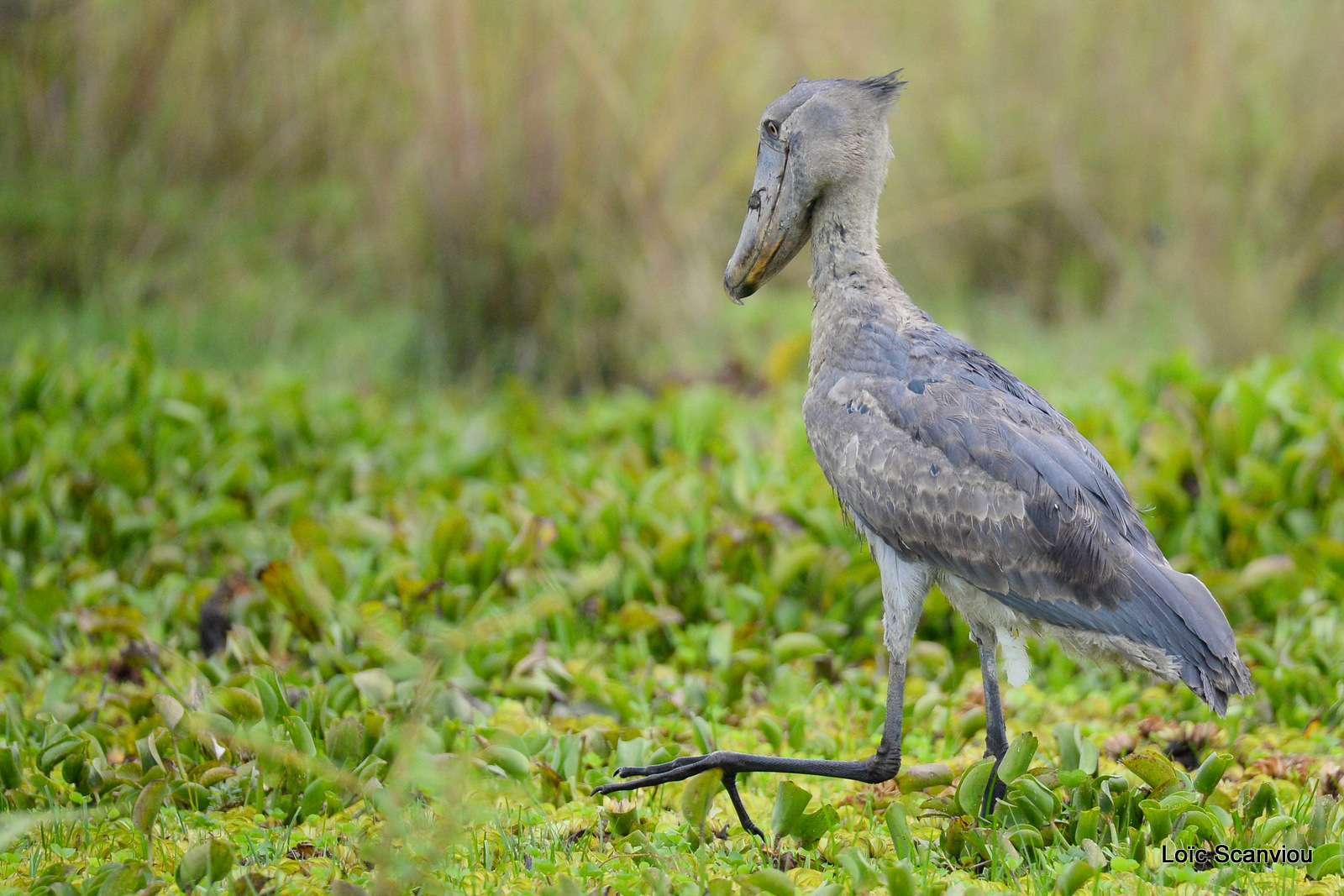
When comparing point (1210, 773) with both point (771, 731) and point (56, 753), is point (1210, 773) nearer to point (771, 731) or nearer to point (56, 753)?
point (771, 731)

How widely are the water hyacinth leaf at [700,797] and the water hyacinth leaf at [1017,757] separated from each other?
22.5 inches

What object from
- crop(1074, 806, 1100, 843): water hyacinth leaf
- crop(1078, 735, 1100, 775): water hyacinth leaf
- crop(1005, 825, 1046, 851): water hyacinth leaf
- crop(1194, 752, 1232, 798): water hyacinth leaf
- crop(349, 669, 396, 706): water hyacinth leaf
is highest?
crop(1194, 752, 1232, 798): water hyacinth leaf

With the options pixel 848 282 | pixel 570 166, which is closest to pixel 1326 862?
pixel 848 282

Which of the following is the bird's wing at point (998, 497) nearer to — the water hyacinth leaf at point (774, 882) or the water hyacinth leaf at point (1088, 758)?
the water hyacinth leaf at point (1088, 758)

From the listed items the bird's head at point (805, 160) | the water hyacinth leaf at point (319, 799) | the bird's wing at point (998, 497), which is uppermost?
the bird's head at point (805, 160)

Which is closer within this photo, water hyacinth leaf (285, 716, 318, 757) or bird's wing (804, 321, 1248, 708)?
bird's wing (804, 321, 1248, 708)

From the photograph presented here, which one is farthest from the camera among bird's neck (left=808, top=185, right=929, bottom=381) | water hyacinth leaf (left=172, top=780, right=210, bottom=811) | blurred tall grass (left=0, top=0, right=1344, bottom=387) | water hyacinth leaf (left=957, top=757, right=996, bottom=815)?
blurred tall grass (left=0, top=0, right=1344, bottom=387)

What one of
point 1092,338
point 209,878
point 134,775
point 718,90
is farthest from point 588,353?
point 209,878

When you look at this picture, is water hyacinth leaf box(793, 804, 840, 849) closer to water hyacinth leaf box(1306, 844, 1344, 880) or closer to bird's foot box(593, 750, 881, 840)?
bird's foot box(593, 750, 881, 840)

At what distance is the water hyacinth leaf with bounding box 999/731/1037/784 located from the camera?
2502 millimetres

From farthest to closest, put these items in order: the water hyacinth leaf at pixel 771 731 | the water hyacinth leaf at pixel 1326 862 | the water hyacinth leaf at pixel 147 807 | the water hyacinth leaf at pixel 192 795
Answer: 1. the water hyacinth leaf at pixel 771 731
2. the water hyacinth leaf at pixel 192 795
3. the water hyacinth leaf at pixel 147 807
4. the water hyacinth leaf at pixel 1326 862

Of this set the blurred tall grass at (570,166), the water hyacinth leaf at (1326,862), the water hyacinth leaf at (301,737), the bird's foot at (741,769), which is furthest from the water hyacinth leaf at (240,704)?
the blurred tall grass at (570,166)

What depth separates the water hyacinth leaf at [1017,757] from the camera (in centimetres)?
250

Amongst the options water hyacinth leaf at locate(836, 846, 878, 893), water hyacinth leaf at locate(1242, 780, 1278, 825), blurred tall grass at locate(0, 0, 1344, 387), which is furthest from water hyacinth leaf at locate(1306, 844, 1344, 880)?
blurred tall grass at locate(0, 0, 1344, 387)
